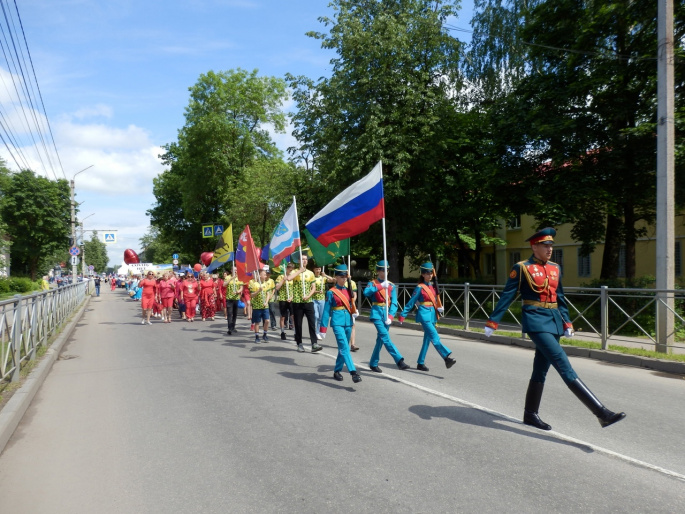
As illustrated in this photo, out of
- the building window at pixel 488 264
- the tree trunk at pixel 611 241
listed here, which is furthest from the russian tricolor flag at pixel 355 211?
the building window at pixel 488 264

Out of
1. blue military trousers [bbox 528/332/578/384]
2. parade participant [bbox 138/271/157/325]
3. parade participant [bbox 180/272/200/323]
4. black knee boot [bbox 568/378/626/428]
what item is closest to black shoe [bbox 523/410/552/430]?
blue military trousers [bbox 528/332/578/384]

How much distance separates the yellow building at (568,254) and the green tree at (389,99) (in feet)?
17.0

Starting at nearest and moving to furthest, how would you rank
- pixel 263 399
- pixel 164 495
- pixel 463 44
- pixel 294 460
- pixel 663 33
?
pixel 164 495 < pixel 294 460 < pixel 263 399 < pixel 663 33 < pixel 463 44

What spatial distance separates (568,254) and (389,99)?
55.1 feet

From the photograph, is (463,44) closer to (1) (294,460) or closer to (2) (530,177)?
(2) (530,177)

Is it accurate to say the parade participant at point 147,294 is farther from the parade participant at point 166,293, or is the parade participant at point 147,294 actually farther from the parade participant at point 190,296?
the parade participant at point 190,296

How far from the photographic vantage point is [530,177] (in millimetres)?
17609

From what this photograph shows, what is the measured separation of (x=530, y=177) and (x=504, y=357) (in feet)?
28.2

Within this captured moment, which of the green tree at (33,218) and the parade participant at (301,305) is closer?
the parade participant at (301,305)

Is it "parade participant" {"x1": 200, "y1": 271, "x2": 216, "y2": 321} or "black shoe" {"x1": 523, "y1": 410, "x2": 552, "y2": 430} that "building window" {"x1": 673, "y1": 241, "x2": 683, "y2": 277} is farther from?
"black shoe" {"x1": 523, "y1": 410, "x2": 552, "y2": 430}

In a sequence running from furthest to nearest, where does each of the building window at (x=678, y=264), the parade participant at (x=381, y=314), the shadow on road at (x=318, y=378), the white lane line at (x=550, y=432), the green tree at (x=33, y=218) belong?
the green tree at (x=33, y=218) < the building window at (x=678, y=264) < the parade participant at (x=381, y=314) < the shadow on road at (x=318, y=378) < the white lane line at (x=550, y=432)

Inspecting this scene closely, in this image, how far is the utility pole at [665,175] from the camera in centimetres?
1058

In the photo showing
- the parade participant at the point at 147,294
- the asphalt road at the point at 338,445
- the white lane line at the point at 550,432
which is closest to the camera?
the asphalt road at the point at 338,445

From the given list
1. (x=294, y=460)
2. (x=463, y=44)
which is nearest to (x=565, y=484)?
(x=294, y=460)
